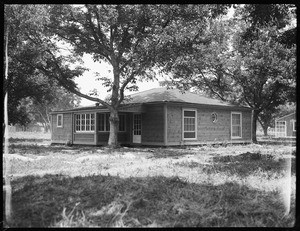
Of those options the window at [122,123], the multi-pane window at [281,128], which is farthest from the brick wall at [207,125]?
the multi-pane window at [281,128]

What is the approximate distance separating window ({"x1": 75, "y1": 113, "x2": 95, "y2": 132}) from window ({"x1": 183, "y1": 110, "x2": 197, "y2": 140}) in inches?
227

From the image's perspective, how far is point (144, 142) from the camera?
19172 millimetres

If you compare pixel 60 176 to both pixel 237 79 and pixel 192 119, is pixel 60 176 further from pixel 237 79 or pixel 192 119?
pixel 237 79

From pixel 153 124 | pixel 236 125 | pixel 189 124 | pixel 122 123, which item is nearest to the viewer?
pixel 153 124

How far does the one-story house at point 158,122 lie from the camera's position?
60.8 feet

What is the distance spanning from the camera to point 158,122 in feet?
60.8

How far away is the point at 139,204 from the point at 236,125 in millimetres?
18669

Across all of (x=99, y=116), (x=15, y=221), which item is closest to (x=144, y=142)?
(x=99, y=116)

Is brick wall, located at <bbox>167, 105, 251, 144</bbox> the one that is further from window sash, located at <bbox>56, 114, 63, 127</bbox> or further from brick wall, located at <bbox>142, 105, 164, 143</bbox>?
window sash, located at <bbox>56, 114, 63, 127</bbox>

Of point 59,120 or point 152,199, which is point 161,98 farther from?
point 152,199

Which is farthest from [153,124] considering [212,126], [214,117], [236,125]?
[236,125]

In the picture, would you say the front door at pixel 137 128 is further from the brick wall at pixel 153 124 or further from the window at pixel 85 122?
the window at pixel 85 122

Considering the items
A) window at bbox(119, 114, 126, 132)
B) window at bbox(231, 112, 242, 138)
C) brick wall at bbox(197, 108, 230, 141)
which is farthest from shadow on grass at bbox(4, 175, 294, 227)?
window at bbox(231, 112, 242, 138)

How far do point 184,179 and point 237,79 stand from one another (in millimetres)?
18355
